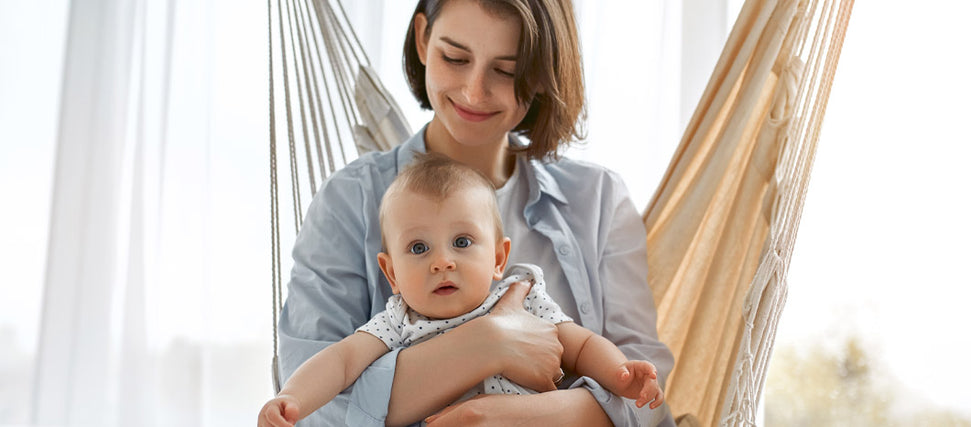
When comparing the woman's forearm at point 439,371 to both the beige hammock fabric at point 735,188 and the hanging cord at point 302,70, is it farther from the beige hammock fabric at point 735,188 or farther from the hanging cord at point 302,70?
the hanging cord at point 302,70

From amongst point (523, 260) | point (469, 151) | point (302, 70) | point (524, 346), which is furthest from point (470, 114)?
point (302, 70)

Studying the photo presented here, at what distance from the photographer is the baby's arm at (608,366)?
97 centimetres

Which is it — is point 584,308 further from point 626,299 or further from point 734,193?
point 734,193

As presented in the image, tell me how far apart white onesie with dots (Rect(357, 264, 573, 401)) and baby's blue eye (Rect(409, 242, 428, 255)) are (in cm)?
8

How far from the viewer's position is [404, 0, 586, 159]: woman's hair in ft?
3.86

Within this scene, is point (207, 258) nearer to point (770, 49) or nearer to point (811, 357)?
point (770, 49)

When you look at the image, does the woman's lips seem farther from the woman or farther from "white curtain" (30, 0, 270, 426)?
"white curtain" (30, 0, 270, 426)

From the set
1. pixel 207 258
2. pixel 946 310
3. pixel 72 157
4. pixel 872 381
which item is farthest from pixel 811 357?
pixel 72 157

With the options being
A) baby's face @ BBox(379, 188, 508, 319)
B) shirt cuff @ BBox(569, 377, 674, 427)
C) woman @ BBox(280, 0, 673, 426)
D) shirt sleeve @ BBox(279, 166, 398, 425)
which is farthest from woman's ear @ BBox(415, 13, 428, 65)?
shirt cuff @ BBox(569, 377, 674, 427)

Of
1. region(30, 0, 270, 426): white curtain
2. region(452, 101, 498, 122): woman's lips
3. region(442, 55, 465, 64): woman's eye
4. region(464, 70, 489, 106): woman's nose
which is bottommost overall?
region(30, 0, 270, 426): white curtain

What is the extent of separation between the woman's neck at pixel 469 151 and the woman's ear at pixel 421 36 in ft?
0.36

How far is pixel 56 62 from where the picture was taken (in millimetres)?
2418

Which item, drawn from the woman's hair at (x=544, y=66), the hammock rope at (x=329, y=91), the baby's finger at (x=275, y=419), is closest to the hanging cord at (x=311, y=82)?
the hammock rope at (x=329, y=91)

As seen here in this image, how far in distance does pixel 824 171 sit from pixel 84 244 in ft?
6.84
